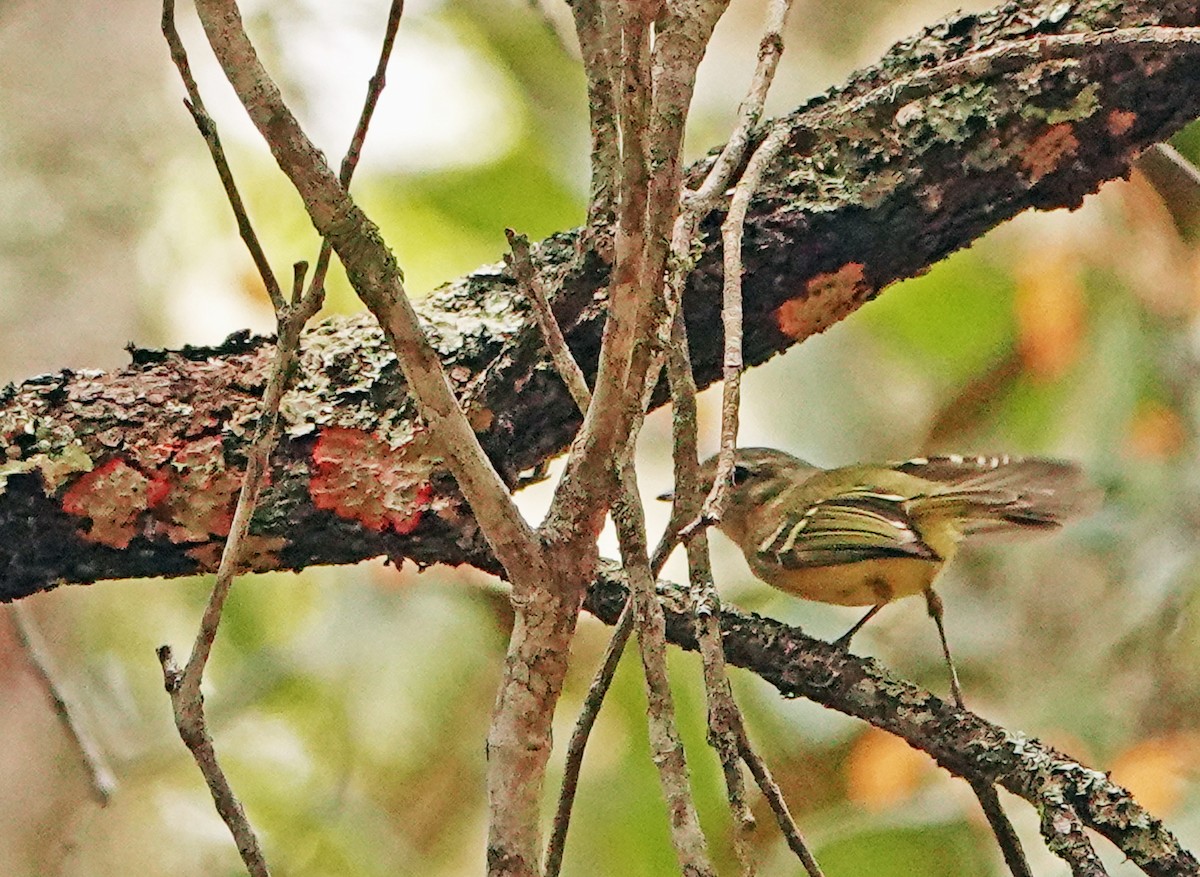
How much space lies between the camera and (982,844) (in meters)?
1.55

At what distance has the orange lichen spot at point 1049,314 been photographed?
1.94 metres

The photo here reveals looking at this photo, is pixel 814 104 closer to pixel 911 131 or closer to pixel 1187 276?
pixel 911 131

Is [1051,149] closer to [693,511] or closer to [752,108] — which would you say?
[752,108]

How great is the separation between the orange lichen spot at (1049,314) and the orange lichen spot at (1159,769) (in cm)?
53

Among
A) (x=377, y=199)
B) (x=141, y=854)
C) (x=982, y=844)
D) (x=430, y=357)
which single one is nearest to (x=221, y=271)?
(x=377, y=199)

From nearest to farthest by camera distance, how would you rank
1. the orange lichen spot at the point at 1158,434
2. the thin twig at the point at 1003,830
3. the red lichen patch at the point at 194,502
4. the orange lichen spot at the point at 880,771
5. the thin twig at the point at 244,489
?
the thin twig at the point at 244,489 < the thin twig at the point at 1003,830 < the red lichen patch at the point at 194,502 < the orange lichen spot at the point at 880,771 < the orange lichen spot at the point at 1158,434

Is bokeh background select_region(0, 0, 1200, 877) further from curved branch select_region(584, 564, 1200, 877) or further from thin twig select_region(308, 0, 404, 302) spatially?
thin twig select_region(308, 0, 404, 302)

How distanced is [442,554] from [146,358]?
0.31 m

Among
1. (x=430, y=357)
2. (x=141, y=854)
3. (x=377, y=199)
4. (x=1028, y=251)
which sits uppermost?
(x=1028, y=251)

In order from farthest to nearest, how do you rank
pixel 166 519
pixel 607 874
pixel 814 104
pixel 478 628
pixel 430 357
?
pixel 478 628, pixel 607 874, pixel 814 104, pixel 166 519, pixel 430 357

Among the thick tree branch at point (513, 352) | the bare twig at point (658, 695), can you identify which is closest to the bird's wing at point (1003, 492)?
the thick tree branch at point (513, 352)

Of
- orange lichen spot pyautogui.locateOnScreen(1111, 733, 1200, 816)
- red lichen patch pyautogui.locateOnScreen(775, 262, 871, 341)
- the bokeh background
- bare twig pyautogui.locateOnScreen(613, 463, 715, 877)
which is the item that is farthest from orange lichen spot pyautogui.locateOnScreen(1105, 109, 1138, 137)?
orange lichen spot pyautogui.locateOnScreen(1111, 733, 1200, 816)

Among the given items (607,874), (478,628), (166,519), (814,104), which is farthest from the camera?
(478,628)

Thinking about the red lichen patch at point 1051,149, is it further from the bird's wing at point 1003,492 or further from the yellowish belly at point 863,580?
the yellowish belly at point 863,580
